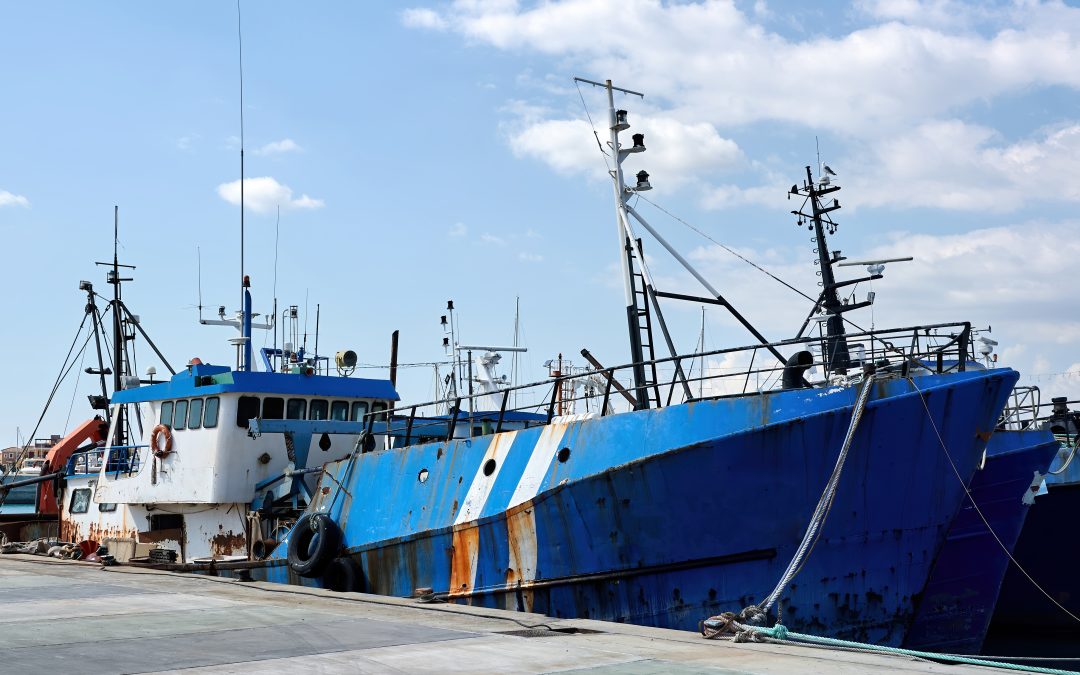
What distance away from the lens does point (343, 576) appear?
1312 centimetres

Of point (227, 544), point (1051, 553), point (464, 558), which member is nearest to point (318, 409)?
point (227, 544)

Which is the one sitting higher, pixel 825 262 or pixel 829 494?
pixel 825 262

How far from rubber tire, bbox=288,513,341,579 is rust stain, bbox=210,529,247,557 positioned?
1.65 metres

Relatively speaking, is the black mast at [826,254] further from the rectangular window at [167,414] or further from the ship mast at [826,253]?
the rectangular window at [167,414]

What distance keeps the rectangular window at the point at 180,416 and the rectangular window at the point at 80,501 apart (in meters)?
3.57

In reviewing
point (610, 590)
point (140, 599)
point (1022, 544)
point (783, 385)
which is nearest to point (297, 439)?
point (140, 599)

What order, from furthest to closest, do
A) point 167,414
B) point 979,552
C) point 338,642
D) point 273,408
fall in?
point 167,414 → point 273,408 → point 979,552 → point 338,642

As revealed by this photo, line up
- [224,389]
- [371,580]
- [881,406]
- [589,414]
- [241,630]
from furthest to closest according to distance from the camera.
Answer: [224,389] → [371,580] → [589,414] → [881,406] → [241,630]

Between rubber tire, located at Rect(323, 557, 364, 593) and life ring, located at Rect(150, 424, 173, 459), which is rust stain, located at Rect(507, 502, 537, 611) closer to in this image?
rubber tire, located at Rect(323, 557, 364, 593)

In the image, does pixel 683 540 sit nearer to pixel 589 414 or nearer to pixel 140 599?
pixel 589 414

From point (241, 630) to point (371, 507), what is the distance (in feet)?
16.6

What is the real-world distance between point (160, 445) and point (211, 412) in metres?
1.20

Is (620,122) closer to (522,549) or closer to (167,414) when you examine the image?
(522,549)

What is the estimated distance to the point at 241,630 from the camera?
817 cm
